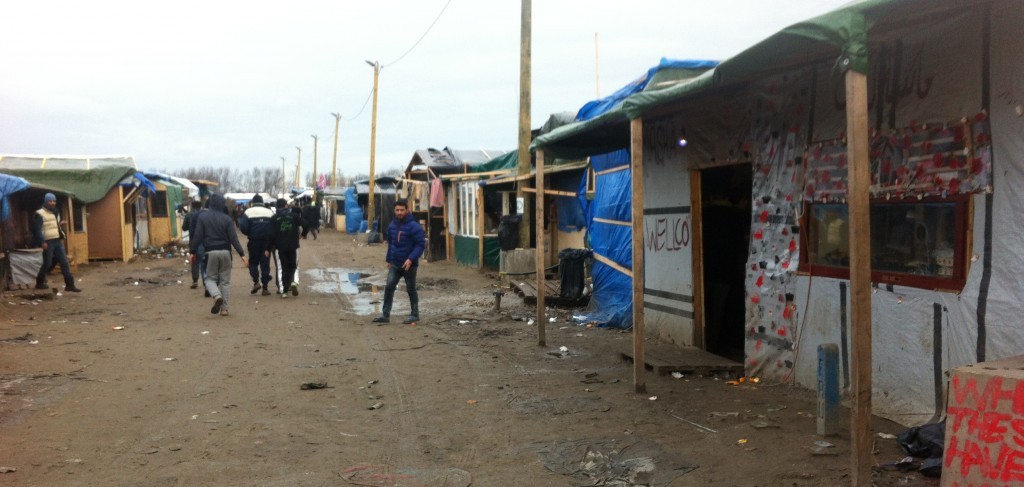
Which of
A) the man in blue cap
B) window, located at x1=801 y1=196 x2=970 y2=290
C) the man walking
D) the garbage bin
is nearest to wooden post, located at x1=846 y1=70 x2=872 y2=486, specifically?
window, located at x1=801 y1=196 x2=970 y2=290

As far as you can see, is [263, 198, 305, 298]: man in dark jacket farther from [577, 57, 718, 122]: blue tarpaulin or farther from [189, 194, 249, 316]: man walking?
[577, 57, 718, 122]: blue tarpaulin

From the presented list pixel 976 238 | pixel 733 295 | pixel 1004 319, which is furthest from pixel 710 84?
pixel 733 295

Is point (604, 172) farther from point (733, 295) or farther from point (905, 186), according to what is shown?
point (905, 186)

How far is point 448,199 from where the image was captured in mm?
23625

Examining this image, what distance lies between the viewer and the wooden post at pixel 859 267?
3.87m

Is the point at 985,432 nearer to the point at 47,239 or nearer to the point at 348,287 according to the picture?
the point at 348,287

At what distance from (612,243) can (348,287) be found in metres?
7.76

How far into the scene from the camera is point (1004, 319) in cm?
458

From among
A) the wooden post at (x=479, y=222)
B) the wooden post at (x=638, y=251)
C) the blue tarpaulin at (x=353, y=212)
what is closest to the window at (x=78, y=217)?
the wooden post at (x=479, y=222)

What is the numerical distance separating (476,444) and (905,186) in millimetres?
3558

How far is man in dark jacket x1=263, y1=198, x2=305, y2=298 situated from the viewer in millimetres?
14016

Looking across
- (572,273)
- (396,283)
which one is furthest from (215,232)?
(572,273)

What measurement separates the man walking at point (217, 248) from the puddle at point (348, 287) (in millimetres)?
2146

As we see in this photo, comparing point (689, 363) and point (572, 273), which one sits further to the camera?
point (572, 273)
